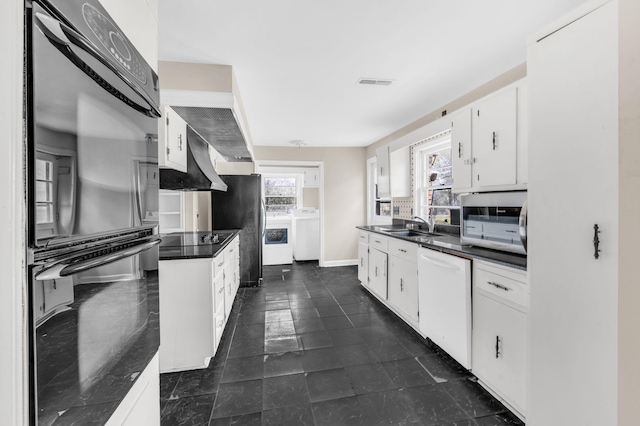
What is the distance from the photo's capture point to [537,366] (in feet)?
4.02

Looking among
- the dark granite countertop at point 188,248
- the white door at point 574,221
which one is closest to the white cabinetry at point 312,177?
the dark granite countertop at point 188,248

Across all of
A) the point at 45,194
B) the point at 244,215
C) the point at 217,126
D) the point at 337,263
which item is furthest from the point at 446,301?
the point at 337,263

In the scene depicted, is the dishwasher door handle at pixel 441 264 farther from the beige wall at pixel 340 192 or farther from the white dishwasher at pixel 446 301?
the beige wall at pixel 340 192

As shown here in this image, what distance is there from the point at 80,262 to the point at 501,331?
2104 mm

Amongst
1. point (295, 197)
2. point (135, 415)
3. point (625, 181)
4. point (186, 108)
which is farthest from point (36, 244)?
point (295, 197)

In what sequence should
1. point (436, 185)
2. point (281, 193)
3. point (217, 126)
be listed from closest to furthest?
point (217, 126) → point (436, 185) → point (281, 193)

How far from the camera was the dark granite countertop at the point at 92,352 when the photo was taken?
49cm

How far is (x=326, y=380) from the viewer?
1985 millimetres

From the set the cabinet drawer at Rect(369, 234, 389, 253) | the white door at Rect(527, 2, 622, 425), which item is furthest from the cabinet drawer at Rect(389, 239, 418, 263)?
the white door at Rect(527, 2, 622, 425)

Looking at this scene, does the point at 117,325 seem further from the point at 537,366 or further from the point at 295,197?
the point at 295,197

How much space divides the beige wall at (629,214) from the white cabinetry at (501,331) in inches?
24.1

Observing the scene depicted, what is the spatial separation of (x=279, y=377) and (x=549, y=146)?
214 cm

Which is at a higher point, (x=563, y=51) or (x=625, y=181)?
(x=563, y=51)
